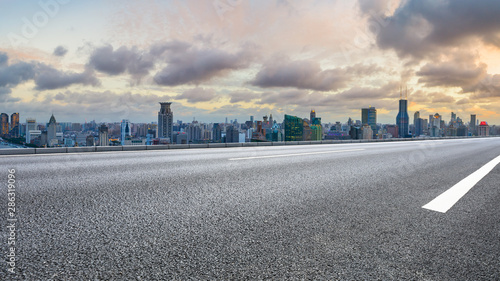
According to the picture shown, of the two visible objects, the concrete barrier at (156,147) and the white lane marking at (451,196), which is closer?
the white lane marking at (451,196)

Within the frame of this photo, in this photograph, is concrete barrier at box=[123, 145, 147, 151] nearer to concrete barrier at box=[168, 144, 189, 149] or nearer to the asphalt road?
concrete barrier at box=[168, 144, 189, 149]

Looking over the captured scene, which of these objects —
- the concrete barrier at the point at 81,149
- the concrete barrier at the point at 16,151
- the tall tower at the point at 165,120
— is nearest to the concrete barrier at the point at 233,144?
the concrete barrier at the point at 81,149

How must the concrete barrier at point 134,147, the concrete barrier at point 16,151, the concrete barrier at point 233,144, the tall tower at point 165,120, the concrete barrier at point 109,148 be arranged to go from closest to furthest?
the concrete barrier at point 16,151 → the concrete barrier at point 109,148 → the concrete barrier at point 134,147 → the concrete barrier at point 233,144 → the tall tower at point 165,120

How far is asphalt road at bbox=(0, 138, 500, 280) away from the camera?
1.86 meters

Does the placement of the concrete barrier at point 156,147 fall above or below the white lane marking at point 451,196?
above

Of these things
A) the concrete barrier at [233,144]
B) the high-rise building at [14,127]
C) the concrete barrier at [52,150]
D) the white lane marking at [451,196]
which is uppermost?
the high-rise building at [14,127]

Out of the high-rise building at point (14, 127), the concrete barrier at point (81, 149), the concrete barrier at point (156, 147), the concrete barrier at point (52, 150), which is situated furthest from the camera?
the high-rise building at point (14, 127)

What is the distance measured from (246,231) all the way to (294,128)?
78.3ft

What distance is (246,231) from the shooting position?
2553 mm

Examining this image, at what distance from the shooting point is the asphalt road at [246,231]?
1.86m

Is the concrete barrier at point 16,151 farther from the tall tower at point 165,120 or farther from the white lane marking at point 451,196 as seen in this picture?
the tall tower at point 165,120

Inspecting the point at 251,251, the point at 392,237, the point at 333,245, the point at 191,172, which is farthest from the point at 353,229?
the point at 191,172

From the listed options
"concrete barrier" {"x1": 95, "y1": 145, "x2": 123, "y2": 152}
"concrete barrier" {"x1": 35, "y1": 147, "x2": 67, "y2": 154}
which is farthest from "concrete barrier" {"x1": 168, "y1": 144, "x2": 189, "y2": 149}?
"concrete barrier" {"x1": 35, "y1": 147, "x2": 67, "y2": 154}

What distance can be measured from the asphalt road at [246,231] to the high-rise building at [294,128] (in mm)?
18700
